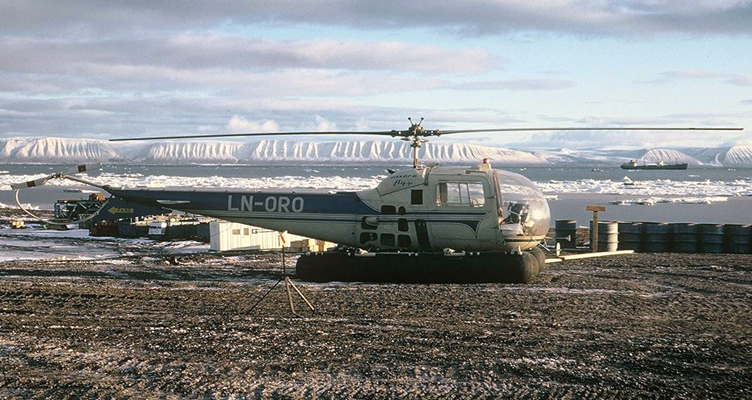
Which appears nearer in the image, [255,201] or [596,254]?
[255,201]

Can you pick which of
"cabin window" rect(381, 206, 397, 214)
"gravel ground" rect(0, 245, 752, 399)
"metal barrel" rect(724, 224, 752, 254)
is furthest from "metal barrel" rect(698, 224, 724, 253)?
"cabin window" rect(381, 206, 397, 214)

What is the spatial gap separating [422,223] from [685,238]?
32.8 feet

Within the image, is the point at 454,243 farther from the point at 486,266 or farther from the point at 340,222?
the point at 340,222

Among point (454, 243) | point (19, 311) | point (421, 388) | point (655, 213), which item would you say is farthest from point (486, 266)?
point (655, 213)

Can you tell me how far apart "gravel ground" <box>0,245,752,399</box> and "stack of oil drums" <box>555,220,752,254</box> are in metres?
5.38

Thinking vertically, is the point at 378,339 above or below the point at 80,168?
below

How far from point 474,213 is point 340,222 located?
2.69 meters

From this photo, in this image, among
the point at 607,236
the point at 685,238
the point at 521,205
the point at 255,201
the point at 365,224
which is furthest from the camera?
the point at 685,238

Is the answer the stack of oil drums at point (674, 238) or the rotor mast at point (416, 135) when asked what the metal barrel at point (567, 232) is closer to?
the stack of oil drums at point (674, 238)

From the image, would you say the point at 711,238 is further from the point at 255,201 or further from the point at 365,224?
the point at 255,201

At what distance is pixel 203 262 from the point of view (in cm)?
1856

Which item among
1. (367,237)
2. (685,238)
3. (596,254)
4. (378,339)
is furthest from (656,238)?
(378,339)

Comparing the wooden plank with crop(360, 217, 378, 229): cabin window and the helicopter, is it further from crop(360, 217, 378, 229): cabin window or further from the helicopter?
crop(360, 217, 378, 229): cabin window

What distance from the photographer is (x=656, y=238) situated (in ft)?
68.7
